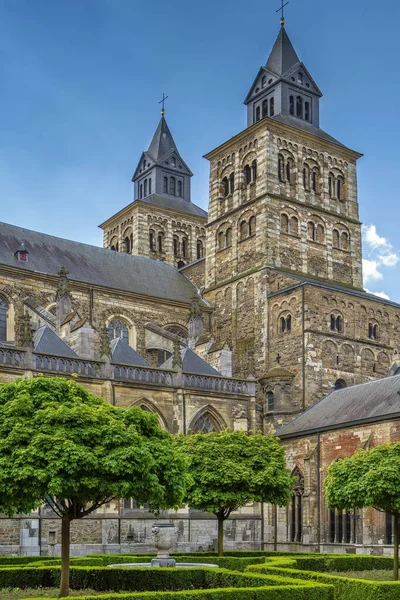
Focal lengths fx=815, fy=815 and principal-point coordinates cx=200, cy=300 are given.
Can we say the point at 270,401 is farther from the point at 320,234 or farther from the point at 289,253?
the point at 320,234

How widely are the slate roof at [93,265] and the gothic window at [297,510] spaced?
16663 mm

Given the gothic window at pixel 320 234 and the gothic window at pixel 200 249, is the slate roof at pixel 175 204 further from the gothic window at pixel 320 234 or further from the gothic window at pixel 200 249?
the gothic window at pixel 320 234

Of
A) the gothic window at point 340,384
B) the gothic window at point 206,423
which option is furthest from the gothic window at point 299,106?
the gothic window at point 206,423

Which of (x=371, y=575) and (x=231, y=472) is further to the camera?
(x=231, y=472)

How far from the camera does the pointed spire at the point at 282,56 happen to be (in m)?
56.1

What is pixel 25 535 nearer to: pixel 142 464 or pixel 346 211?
pixel 142 464

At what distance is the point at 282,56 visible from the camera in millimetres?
56562

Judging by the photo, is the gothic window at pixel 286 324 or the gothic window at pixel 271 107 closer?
the gothic window at pixel 286 324

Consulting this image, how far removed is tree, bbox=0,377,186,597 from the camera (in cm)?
1806

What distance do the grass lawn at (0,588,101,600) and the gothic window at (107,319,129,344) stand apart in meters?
28.8

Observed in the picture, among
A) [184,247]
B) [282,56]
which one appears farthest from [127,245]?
[282,56]

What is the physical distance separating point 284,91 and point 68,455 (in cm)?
4225

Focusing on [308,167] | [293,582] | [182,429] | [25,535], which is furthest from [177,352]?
[293,582]

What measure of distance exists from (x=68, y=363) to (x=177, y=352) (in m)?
6.27
